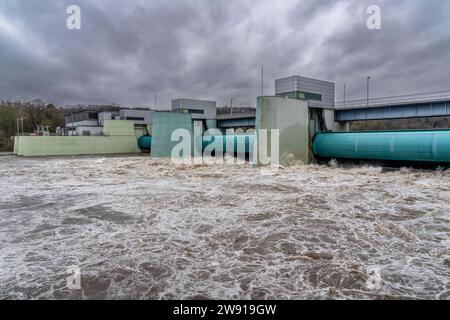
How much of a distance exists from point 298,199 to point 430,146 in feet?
22.9

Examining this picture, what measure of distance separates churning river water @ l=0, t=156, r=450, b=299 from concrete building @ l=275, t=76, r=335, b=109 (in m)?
29.0

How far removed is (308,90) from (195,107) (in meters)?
18.4

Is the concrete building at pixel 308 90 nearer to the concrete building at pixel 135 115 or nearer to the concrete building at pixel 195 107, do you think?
the concrete building at pixel 195 107

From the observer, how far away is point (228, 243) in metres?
4.31

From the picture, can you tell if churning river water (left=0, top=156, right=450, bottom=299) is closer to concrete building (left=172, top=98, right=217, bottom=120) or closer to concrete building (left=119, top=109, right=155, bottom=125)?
concrete building (left=172, top=98, right=217, bottom=120)

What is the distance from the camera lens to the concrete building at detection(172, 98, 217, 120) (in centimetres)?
4662

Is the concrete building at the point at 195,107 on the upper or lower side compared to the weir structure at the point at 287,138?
upper

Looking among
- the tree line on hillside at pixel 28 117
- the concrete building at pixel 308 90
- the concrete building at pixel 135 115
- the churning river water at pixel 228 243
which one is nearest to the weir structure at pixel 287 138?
the churning river water at pixel 228 243

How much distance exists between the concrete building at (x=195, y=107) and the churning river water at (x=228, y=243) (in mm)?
39164

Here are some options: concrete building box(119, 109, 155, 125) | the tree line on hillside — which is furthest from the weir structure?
concrete building box(119, 109, 155, 125)

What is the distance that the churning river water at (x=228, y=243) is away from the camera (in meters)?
3.06
